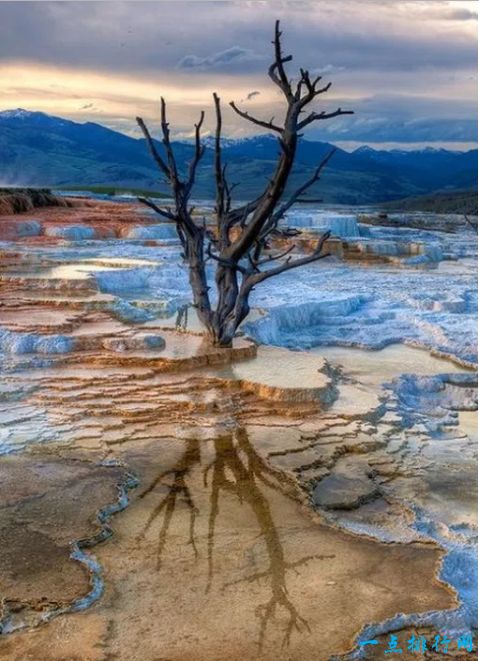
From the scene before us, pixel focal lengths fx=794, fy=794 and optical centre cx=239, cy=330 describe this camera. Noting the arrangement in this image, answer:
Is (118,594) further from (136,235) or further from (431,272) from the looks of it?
(136,235)

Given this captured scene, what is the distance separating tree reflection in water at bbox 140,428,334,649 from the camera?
3.34m

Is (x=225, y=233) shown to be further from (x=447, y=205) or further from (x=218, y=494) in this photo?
(x=447, y=205)

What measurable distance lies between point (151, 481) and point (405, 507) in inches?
57.5

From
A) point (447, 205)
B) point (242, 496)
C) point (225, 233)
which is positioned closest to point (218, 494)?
point (242, 496)

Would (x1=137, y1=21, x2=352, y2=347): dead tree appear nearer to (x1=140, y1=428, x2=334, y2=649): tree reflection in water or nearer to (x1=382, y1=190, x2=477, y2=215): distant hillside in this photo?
(x1=140, y1=428, x2=334, y2=649): tree reflection in water

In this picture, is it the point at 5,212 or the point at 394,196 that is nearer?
the point at 5,212

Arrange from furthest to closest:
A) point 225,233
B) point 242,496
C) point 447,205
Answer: point 447,205 → point 225,233 → point 242,496

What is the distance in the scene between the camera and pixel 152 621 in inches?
125

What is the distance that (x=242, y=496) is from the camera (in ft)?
14.7

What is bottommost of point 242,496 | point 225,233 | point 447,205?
point 447,205

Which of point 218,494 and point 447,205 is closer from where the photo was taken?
point 218,494

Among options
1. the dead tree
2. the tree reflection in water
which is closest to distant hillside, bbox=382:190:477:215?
the dead tree

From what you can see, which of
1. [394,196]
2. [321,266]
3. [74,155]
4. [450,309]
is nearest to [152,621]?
[450,309]

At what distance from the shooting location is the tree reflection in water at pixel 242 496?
10.9 ft
